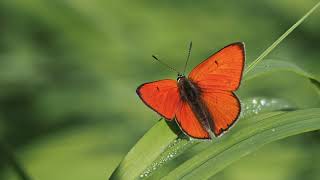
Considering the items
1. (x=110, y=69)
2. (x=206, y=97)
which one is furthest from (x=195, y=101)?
(x=110, y=69)

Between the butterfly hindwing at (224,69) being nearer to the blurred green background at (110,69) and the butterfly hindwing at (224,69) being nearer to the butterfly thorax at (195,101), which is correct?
the butterfly thorax at (195,101)

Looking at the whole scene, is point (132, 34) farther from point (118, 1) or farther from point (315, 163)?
point (315, 163)

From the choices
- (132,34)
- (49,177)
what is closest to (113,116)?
(49,177)

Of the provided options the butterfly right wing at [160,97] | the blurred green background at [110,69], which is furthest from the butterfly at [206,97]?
the blurred green background at [110,69]

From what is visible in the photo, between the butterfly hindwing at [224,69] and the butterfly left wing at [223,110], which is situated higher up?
the butterfly hindwing at [224,69]

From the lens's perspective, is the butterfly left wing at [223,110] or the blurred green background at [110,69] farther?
the blurred green background at [110,69]

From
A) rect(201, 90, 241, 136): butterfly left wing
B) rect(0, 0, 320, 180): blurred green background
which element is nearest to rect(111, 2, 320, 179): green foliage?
rect(201, 90, 241, 136): butterfly left wing
